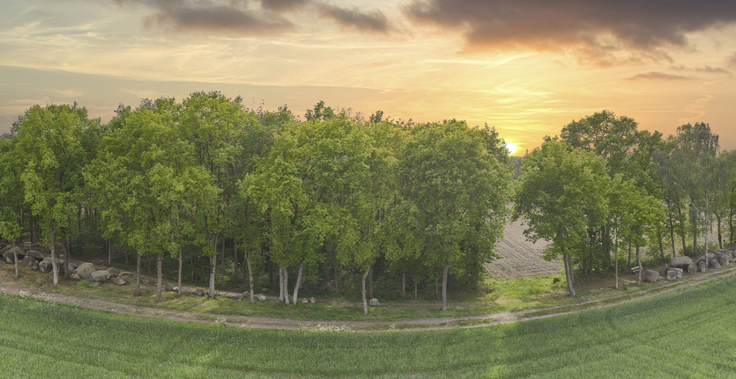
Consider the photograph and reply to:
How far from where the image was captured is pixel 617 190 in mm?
39844

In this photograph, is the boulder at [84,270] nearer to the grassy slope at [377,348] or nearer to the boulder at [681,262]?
the grassy slope at [377,348]

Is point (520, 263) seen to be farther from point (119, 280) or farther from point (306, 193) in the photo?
point (119, 280)

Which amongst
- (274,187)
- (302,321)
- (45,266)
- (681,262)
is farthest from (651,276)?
(45,266)

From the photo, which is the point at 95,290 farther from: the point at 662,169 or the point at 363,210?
the point at 662,169

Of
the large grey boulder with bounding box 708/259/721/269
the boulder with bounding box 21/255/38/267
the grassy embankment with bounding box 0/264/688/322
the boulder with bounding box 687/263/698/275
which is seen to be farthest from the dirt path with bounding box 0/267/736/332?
the large grey boulder with bounding box 708/259/721/269

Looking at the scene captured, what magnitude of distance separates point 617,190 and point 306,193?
1141 inches

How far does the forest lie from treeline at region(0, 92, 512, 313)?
141 millimetres

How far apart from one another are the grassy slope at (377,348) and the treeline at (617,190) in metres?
11.6

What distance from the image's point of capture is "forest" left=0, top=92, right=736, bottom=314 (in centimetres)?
3294

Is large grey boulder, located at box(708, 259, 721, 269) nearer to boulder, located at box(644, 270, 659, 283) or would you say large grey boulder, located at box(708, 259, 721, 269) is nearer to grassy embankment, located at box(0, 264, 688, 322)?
boulder, located at box(644, 270, 659, 283)

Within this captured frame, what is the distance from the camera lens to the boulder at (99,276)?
127ft

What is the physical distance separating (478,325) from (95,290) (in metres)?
32.4

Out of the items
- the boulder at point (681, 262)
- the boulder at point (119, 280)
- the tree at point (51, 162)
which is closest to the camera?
the tree at point (51, 162)

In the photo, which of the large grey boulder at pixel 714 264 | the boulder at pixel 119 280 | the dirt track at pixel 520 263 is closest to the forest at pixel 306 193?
the boulder at pixel 119 280
